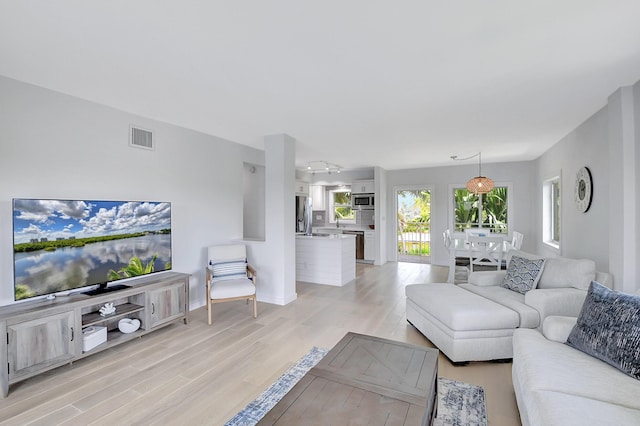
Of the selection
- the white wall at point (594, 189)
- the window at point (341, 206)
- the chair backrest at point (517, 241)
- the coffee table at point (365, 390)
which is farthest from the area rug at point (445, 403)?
the window at point (341, 206)

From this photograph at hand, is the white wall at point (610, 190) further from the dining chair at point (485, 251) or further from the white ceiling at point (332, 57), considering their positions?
the dining chair at point (485, 251)

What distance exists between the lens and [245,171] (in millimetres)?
6008

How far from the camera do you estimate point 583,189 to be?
3.79m

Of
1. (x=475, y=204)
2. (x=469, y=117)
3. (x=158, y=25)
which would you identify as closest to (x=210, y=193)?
(x=158, y=25)

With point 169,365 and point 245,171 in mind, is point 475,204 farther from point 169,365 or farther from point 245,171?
point 169,365

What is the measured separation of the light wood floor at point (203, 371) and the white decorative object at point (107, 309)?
15.1 inches

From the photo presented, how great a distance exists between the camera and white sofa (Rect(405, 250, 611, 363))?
2.69 meters

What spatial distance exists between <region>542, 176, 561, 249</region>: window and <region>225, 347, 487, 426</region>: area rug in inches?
175

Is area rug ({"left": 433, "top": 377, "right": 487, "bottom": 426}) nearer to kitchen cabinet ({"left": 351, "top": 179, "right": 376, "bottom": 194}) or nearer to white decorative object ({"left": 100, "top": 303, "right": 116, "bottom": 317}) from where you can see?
white decorative object ({"left": 100, "top": 303, "right": 116, "bottom": 317})

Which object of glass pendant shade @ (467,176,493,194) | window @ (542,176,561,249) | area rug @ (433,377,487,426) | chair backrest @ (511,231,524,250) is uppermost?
glass pendant shade @ (467,176,493,194)

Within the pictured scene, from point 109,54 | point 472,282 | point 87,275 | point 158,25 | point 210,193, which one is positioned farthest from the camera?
point 210,193

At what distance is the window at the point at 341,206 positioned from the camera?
349 inches

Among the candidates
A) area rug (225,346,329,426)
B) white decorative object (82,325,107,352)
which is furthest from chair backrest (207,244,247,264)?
area rug (225,346,329,426)

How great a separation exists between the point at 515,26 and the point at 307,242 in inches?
181
